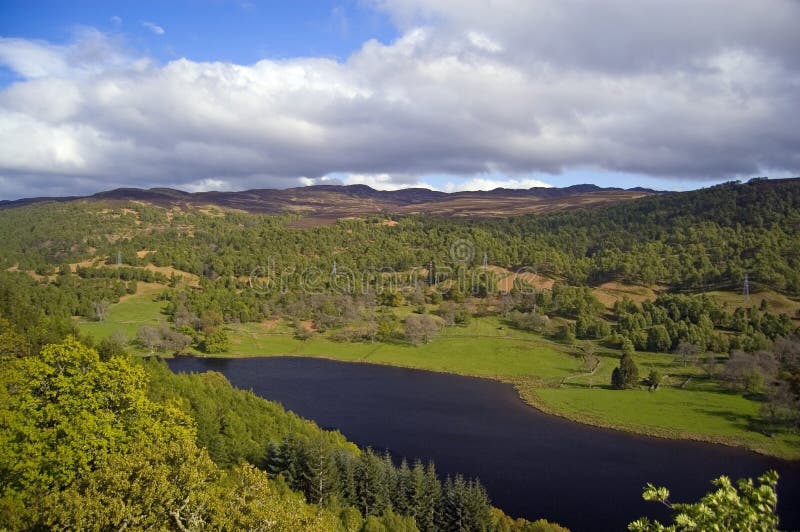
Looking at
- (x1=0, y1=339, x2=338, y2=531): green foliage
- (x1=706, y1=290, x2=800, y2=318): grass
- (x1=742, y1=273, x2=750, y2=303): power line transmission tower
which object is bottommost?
(x1=706, y1=290, x2=800, y2=318): grass

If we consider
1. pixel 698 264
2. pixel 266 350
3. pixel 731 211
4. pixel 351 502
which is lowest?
pixel 266 350

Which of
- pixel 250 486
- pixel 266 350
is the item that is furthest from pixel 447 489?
pixel 266 350

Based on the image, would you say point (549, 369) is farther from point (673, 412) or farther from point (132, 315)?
point (132, 315)

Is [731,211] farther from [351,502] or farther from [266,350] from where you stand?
[351,502]

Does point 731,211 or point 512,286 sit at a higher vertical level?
point 731,211

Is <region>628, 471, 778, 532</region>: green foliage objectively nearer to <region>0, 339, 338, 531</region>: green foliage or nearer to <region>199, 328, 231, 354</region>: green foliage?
<region>0, 339, 338, 531</region>: green foliage

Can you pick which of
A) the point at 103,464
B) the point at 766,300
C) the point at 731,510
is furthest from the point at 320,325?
the point at 731,510

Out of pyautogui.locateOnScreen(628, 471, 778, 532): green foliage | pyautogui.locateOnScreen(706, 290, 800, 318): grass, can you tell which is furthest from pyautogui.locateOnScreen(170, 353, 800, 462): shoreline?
pyautogui.locateOnScreen(706, 290, 800, 318): grass
